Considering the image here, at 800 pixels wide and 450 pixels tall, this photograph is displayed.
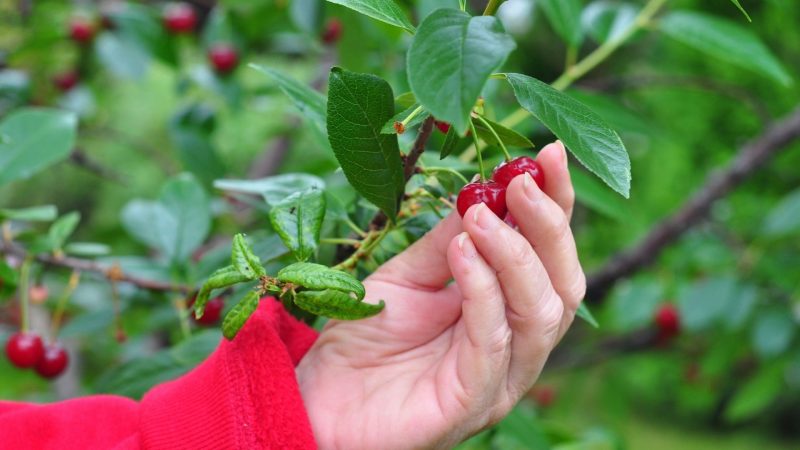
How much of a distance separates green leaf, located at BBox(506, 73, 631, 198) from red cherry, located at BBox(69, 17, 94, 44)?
4.40 ft

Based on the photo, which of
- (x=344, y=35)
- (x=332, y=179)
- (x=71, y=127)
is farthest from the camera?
(x=344, y=35)

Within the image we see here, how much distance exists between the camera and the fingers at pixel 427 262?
0.67 meters

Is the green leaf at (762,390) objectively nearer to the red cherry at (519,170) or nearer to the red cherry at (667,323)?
the red cherry at (667,323)

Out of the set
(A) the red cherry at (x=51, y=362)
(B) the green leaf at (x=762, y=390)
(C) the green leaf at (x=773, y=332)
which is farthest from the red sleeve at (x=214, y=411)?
(B) the green leaf at (x=762, y=390)

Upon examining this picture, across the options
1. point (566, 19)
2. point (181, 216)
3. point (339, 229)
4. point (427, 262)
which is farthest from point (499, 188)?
point (181, 216)

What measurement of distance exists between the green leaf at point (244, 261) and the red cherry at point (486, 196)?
6.2 inches

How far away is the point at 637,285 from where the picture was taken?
209 centimetres

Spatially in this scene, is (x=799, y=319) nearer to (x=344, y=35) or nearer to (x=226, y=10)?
(x=344, y=35)

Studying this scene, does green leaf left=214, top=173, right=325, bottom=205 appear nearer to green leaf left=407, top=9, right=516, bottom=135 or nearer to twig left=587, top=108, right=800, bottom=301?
green leaf left=407, top=9, right=516, bottom=135

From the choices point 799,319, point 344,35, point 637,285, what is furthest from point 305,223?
point 637,285

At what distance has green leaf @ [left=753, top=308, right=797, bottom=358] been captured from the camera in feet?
5.61

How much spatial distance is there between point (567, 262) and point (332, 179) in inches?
24.3

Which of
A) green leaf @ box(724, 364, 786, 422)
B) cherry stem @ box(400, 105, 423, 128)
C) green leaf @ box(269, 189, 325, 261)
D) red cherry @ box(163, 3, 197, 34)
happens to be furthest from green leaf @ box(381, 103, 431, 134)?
green leaf @ box(724, 364, 786, 422)

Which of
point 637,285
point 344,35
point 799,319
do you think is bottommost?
point 637,285
